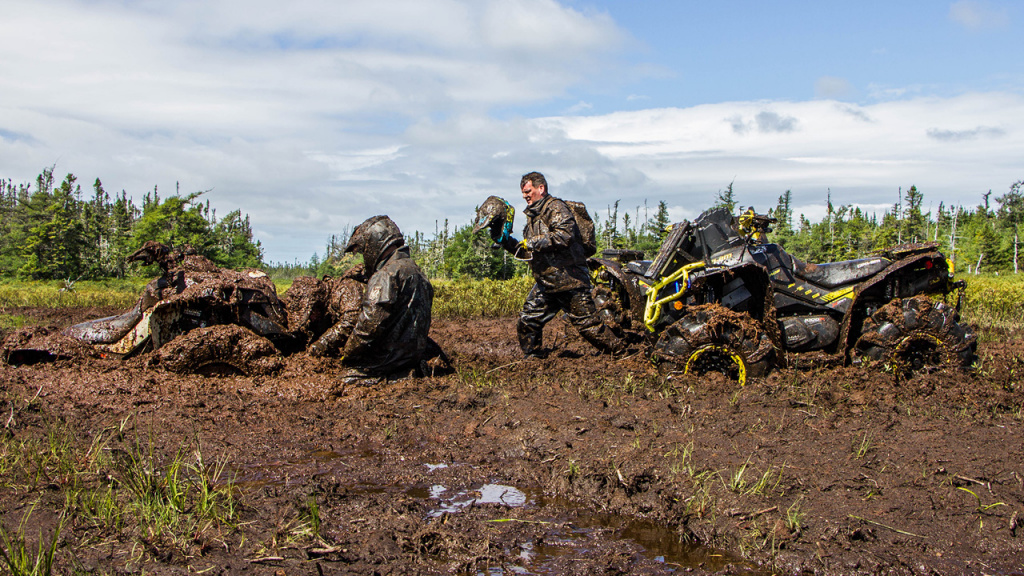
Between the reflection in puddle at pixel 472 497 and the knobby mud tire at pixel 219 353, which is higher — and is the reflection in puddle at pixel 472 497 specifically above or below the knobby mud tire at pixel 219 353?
below

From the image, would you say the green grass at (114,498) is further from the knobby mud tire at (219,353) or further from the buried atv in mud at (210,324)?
the buried atv in mud at (210,324)

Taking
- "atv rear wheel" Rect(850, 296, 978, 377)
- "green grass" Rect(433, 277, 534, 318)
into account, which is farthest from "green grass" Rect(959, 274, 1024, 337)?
"green grass" Rect(433, 277, 534, 318)

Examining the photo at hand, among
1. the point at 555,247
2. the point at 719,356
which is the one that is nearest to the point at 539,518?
the point at 719,356

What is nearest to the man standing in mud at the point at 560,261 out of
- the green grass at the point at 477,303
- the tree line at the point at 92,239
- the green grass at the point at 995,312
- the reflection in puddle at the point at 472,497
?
the reflection in puddle at the point at 472,497

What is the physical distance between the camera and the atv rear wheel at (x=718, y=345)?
20.1 ft

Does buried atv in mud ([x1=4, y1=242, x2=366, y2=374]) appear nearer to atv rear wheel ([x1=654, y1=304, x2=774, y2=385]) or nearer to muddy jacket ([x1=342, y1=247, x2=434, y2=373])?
muddy jacket ([x1=342, y1=247, x2=434, y2=373])

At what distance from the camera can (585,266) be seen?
25.8 ft

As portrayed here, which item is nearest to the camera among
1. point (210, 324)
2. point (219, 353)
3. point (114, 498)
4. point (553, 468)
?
point (114, 498)

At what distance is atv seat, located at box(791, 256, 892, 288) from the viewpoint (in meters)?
6.62

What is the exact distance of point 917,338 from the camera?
20.6 ft

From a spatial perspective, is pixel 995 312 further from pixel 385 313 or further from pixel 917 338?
pixel 385 313

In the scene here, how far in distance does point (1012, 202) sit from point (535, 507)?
65468mm

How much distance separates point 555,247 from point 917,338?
3.67 m

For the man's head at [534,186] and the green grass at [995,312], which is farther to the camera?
the green grass at [995,312]
